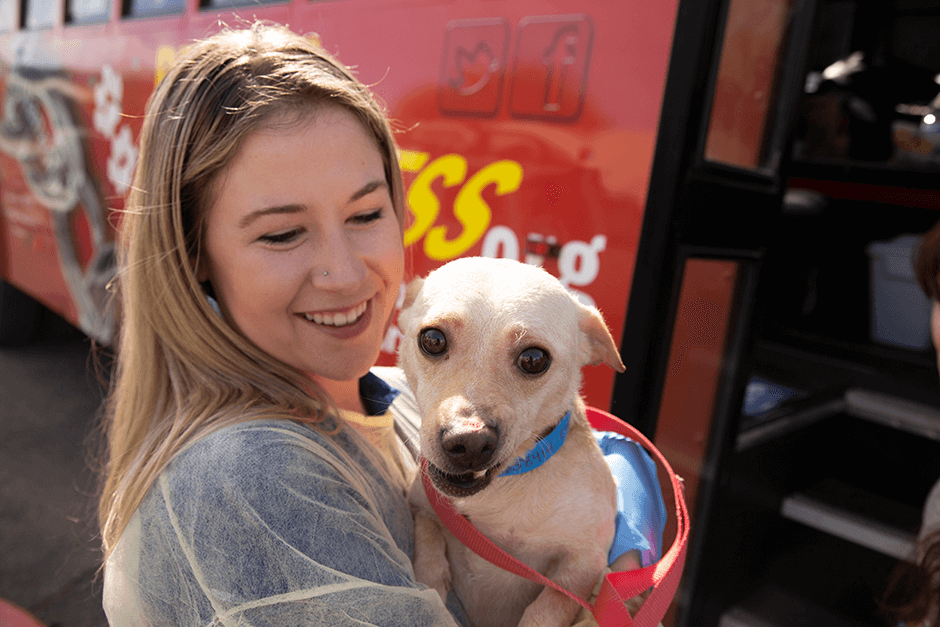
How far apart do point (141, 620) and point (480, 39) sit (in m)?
2.05

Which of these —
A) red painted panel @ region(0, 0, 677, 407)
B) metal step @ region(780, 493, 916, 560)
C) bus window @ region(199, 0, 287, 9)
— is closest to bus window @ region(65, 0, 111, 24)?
bus window @ region(199, 0, 287, 9)

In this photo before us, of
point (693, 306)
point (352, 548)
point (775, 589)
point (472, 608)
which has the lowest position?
point (775, 589)

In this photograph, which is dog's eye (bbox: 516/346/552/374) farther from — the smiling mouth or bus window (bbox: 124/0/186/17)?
bus window (bbox: 124/0/186/17)

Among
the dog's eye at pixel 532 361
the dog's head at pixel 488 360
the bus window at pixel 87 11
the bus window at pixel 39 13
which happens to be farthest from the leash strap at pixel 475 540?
the bus window at pixel 39 13

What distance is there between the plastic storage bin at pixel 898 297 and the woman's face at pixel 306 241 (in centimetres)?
354

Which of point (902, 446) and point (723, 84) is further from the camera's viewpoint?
point (902, 446)

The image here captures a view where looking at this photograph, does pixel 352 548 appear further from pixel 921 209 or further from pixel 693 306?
pixel 921 209

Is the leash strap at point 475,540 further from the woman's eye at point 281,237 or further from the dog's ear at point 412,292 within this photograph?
the woman's eye at point 281,237

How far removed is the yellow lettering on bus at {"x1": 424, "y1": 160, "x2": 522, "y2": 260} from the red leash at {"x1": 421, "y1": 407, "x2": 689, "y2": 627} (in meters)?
1.33

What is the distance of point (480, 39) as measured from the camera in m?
2.20

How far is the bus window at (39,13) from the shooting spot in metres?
4.72

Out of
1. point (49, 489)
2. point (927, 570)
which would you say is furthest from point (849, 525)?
point (49, 489)

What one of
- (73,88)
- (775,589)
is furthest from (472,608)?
(73,88)

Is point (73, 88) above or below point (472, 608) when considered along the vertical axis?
above
